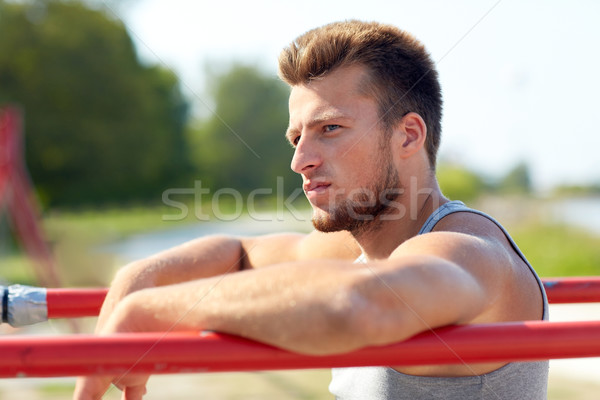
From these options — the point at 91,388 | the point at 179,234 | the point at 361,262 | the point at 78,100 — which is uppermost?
the point at 361,262

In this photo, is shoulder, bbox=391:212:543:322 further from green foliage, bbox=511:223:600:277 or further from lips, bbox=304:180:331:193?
green foliage, bbox=511:223:600:277

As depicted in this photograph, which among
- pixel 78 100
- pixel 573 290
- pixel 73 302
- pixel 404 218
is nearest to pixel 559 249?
pixel 573 290

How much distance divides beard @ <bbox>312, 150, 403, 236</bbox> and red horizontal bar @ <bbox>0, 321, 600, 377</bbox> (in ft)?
2.28

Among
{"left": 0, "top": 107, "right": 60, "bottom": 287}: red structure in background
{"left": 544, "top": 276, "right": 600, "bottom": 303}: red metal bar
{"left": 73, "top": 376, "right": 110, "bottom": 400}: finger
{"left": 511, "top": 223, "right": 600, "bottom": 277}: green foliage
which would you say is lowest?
{"left": 511, "top": 223, "right": 600, "bottom": 277}: green foliage

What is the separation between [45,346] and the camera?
3.00 feet

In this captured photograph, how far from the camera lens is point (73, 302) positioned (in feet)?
5.20

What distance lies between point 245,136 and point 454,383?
117 ft

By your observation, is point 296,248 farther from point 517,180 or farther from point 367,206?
point 517,180

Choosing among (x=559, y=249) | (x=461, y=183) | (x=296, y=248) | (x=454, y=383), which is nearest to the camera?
(x=454, y=383)

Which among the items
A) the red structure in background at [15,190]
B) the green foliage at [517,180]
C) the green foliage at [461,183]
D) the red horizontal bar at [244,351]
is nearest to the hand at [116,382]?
the red horizontal bar at [244,351]

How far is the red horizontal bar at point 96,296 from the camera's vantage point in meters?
1.57

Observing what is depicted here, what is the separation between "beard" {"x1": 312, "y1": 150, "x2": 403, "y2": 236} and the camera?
1.65 m

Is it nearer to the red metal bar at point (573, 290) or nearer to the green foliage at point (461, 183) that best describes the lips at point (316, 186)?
the red metal bar at point (573, 290)

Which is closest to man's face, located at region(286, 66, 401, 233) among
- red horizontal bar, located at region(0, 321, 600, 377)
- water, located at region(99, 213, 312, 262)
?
red horizontal bar, located at region(0, 321, 600, 377)
